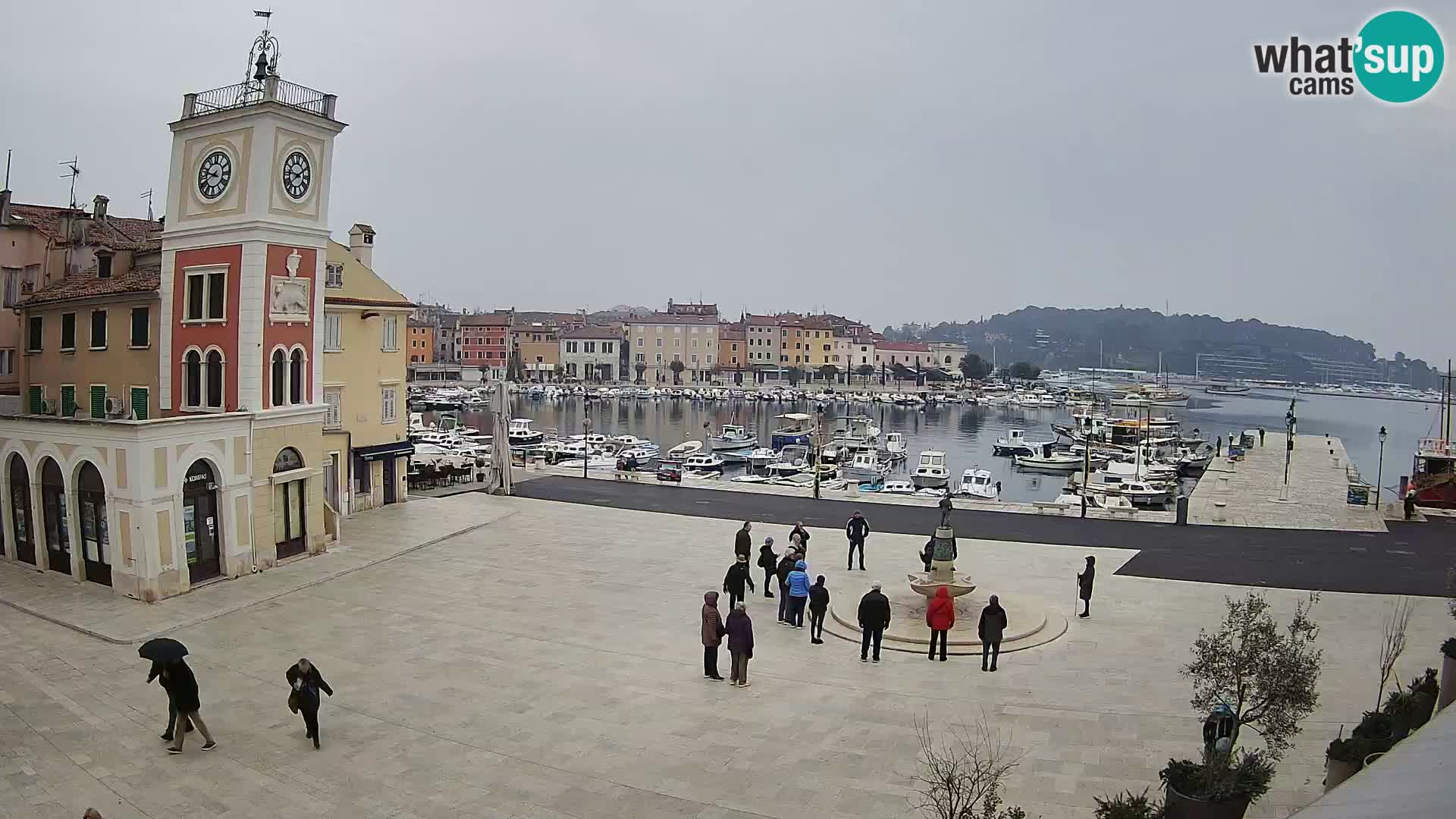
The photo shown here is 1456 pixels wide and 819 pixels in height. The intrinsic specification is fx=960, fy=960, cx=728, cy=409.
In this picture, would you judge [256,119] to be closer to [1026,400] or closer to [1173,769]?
[1173,769]

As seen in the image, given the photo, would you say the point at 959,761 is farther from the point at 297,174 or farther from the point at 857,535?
the point at 297,174

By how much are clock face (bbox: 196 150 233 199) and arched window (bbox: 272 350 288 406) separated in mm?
3682

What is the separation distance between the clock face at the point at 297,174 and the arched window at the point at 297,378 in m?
3.48

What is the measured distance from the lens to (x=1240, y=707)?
28.2 ft

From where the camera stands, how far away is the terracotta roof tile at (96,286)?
72.8 feet

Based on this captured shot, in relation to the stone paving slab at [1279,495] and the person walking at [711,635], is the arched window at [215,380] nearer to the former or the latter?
the person walking at [711,635]

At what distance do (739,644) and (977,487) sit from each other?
123 feet

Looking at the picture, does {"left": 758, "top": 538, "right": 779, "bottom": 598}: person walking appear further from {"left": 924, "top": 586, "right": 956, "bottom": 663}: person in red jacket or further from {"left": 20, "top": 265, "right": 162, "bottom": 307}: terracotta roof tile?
{"left": 20, "top": 265, "right": 162, "bottom": 307}: terracotta roof tile

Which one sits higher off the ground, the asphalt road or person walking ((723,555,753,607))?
person walking ((723,555,753,607))

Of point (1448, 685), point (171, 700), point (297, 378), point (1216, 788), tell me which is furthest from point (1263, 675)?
point (297, 378)

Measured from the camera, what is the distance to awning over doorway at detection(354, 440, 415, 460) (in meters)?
28.0

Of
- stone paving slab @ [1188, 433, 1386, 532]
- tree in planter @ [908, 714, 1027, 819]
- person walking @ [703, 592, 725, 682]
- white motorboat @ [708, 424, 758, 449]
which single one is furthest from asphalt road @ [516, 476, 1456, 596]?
white motorboat @ [708, 424, 758, 449]

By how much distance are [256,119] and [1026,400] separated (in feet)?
420

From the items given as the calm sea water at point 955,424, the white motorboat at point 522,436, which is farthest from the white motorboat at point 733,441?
the white motorboat at point 522,436
